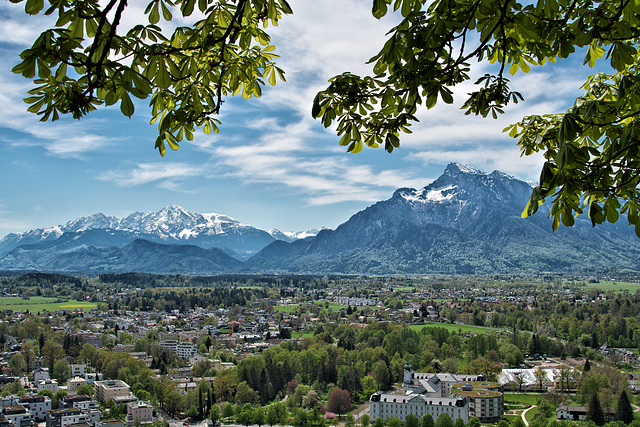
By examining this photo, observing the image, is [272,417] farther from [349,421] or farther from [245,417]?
[349,421]

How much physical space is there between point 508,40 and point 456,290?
9950 cm

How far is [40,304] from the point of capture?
7894cm

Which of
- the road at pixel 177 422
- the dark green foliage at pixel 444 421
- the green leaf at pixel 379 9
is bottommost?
the road at pixel 177 422

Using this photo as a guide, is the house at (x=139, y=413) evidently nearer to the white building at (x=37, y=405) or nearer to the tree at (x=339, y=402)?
the white building at (x=37, y=405)

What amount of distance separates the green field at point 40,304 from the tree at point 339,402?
57168 mm

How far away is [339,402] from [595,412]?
1278 cm

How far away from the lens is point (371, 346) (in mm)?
40438

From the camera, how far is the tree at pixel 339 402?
88.8 feet

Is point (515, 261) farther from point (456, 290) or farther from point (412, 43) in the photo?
A: point (412, 43)

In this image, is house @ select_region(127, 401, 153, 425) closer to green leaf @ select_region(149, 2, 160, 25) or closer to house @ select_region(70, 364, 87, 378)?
house @ select_region(70, 364, 87, 378)

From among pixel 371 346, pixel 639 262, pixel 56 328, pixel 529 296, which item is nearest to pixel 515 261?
pixel 639 262

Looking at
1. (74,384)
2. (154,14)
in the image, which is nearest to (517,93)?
(154,14)

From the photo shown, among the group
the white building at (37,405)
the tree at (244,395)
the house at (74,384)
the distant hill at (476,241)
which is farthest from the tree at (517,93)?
the distant hill at (476,241)

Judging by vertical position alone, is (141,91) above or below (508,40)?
below
